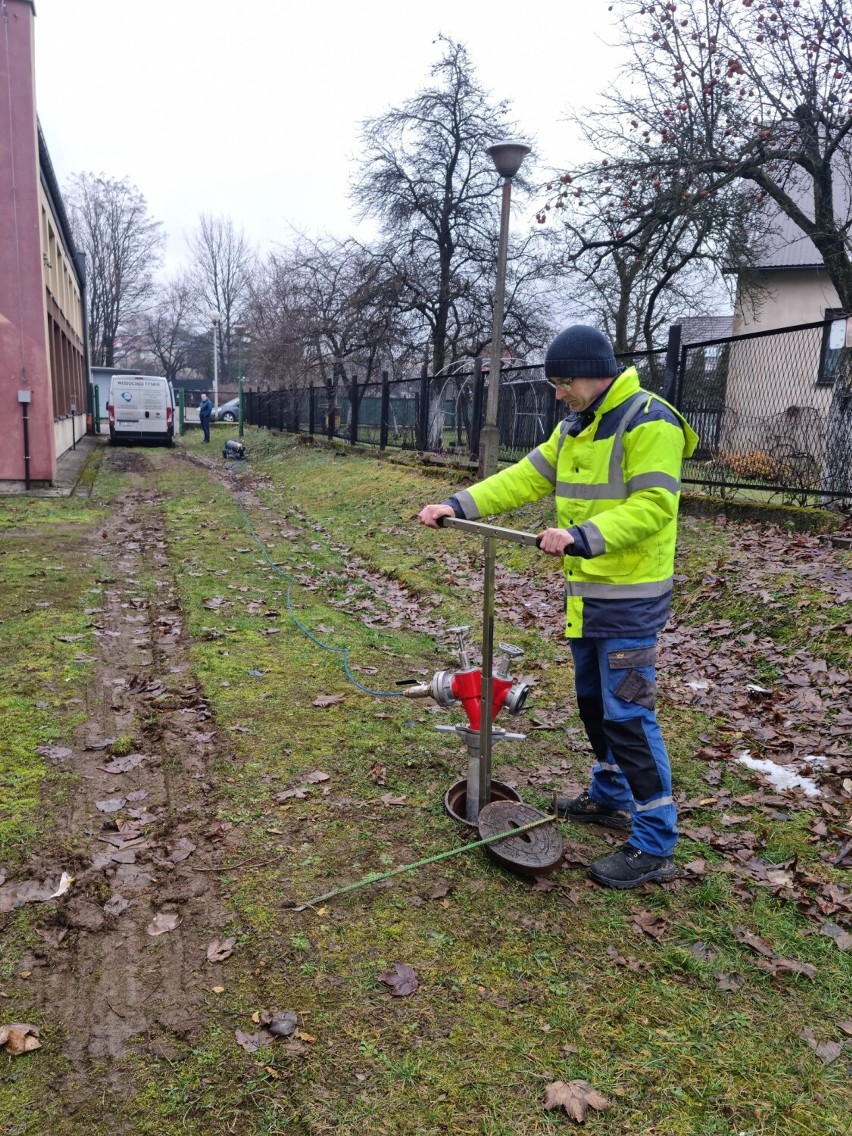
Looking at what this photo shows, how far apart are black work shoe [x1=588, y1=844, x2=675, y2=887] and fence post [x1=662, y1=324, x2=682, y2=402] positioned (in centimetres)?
744

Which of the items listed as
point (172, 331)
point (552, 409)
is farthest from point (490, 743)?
point (172, 331)

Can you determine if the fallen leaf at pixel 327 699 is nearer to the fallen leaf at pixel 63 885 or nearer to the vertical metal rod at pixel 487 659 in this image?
the vertical metal rod at pixel 487 659

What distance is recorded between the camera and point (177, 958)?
2746mm

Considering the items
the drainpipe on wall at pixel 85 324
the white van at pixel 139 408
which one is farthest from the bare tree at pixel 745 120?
the drainpipe on wall at pixel 85 324

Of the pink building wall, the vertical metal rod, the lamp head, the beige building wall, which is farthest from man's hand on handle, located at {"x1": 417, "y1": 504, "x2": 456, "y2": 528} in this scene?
the pink building wall

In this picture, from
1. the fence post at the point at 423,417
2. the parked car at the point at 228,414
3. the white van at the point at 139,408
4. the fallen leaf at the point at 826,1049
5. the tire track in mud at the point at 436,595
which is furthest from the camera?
the parked car at the point at 228,414

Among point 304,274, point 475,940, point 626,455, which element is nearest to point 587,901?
point 475,940

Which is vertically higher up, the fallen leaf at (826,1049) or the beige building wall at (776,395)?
the beige building wall at (776,395)

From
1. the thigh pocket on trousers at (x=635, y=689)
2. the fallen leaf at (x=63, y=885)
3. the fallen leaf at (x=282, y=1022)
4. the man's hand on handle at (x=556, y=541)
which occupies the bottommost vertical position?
the fallen leaf at (x=282, y=1022)

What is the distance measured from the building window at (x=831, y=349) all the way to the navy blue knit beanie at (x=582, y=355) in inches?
240

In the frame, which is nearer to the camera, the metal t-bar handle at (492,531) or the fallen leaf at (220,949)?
the fallen leaf at (220,949)

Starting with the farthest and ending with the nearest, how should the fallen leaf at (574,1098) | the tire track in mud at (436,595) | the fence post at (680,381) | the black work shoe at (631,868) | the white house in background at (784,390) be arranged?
the fence post at (680,381)
the white house in background at (784,390)
the tire track in mud at (436,595)
the black work shoe at (631,868)
the fallen leaf at (574,1098)

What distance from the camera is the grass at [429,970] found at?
2238mm

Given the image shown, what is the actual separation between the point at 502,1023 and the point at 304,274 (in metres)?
27.7
